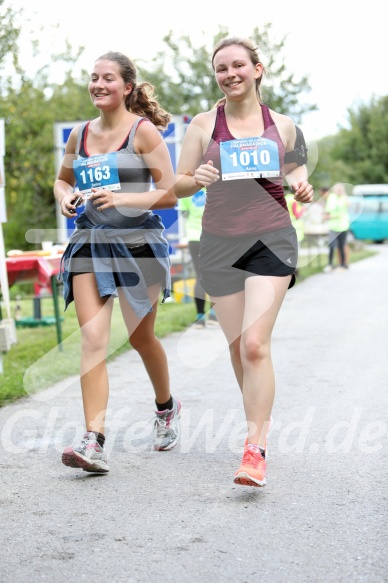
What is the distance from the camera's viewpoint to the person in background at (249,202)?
438cm

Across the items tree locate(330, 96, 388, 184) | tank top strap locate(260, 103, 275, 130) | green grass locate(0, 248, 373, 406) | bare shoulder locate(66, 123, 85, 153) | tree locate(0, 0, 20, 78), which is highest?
tree locate(0, 0, 20, 78)

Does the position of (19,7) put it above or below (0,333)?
above

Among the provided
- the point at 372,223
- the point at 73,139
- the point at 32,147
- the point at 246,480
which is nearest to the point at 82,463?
the point at 246,480

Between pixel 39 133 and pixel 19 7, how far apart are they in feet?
33.4

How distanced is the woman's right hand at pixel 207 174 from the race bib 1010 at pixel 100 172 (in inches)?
20.6

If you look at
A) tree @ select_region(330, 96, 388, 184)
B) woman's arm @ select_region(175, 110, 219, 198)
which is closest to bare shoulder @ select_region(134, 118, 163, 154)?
woman's arm @ select_region(175, 110, 219, 198)

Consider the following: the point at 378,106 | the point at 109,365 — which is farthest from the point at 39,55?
the point at 378,106

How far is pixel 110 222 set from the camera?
15.6ft

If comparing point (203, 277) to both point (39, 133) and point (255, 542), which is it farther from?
point (39, 133)

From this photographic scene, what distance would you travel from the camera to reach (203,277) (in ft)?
15.3

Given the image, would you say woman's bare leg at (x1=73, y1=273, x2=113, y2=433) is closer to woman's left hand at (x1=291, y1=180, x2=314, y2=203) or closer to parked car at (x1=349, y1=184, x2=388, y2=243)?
woman's left hand at (x1=291, y1=180, x2=314, y2=203)

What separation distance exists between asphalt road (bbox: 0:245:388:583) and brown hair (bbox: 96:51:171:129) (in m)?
1.69

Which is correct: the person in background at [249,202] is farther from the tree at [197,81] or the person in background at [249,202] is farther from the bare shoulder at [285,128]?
the tree at [197,81]

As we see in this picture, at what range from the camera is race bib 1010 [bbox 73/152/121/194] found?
15.4 ft
